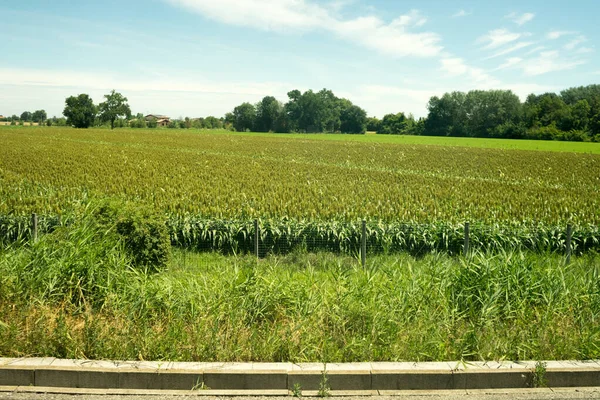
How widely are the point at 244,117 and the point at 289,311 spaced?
442 feet

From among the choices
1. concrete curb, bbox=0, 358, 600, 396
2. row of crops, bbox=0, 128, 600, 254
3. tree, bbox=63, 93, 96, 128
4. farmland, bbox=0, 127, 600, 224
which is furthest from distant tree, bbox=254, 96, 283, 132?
concrete curb, bbox=0, 358, 600, 396

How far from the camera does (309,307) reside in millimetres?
6375

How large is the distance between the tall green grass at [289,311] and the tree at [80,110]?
144704mm

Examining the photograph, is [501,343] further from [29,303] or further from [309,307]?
[29,303]

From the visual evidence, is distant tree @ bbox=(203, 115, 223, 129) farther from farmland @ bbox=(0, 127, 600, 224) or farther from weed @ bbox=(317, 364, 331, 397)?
weed @ bbox=(317, 364, 331, 397)

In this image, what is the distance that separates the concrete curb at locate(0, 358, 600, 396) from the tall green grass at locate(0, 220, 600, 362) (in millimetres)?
289

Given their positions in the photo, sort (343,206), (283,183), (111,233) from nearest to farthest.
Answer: (111,233), (343,206), (283,183)

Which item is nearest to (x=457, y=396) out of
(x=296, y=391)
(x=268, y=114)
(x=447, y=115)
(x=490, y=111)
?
(x=296, y=391)

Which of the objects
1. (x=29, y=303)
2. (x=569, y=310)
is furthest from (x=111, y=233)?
(x=569, y=310)

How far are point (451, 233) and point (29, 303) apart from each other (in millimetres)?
10227

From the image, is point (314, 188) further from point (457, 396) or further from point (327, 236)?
point (457, 396)

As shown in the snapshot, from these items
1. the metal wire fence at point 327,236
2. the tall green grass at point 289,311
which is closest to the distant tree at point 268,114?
the metal wire fence at point 327,236

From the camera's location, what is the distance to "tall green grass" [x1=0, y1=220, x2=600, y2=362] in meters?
5.52

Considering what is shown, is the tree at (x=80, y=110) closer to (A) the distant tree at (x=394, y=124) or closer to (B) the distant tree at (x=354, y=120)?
(B) the distant tree at (x=354, y=120)
